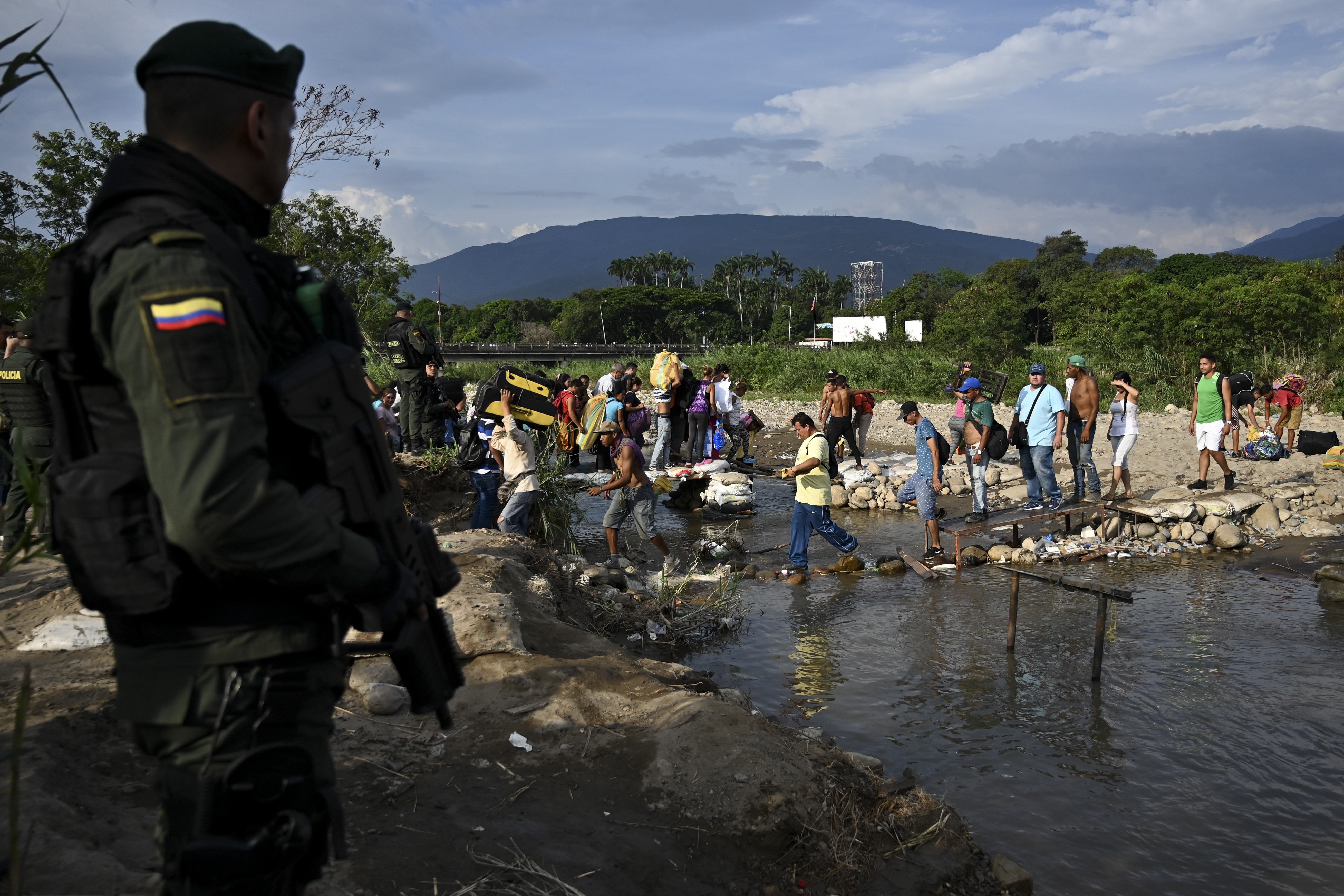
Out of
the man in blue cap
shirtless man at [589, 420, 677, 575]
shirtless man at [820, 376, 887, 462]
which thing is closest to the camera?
shirtless man at [589, 420, 677, 575]

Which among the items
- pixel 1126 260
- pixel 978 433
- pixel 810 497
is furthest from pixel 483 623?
pixel 1126 260

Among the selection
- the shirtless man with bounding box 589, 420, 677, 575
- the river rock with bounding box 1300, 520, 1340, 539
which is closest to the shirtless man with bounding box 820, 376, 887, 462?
the shirtless man with bounding box 589, 420, 677, 575

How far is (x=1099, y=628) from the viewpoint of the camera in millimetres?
6750

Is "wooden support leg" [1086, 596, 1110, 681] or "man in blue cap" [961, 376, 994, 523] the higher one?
"man in blue cap" [961, 376, 994, 523]

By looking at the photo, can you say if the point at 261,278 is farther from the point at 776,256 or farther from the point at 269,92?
the point at 776,256

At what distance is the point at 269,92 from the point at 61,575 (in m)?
5.30

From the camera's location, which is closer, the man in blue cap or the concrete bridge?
the man in blue cap

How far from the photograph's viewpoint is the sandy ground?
123 inches

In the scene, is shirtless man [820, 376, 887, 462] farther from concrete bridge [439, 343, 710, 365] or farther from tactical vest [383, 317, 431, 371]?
concrete bridge [439, 343, 710, 365]

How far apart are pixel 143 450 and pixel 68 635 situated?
4.05 m

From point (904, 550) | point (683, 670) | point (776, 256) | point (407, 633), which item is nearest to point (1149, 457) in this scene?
point (904, 550)

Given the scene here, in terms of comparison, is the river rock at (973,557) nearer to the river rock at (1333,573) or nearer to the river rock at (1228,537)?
the river rock at (1228,537)

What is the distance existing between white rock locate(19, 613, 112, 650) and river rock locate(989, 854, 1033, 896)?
4595 millimetres

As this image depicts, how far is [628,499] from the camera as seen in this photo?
10180mm
